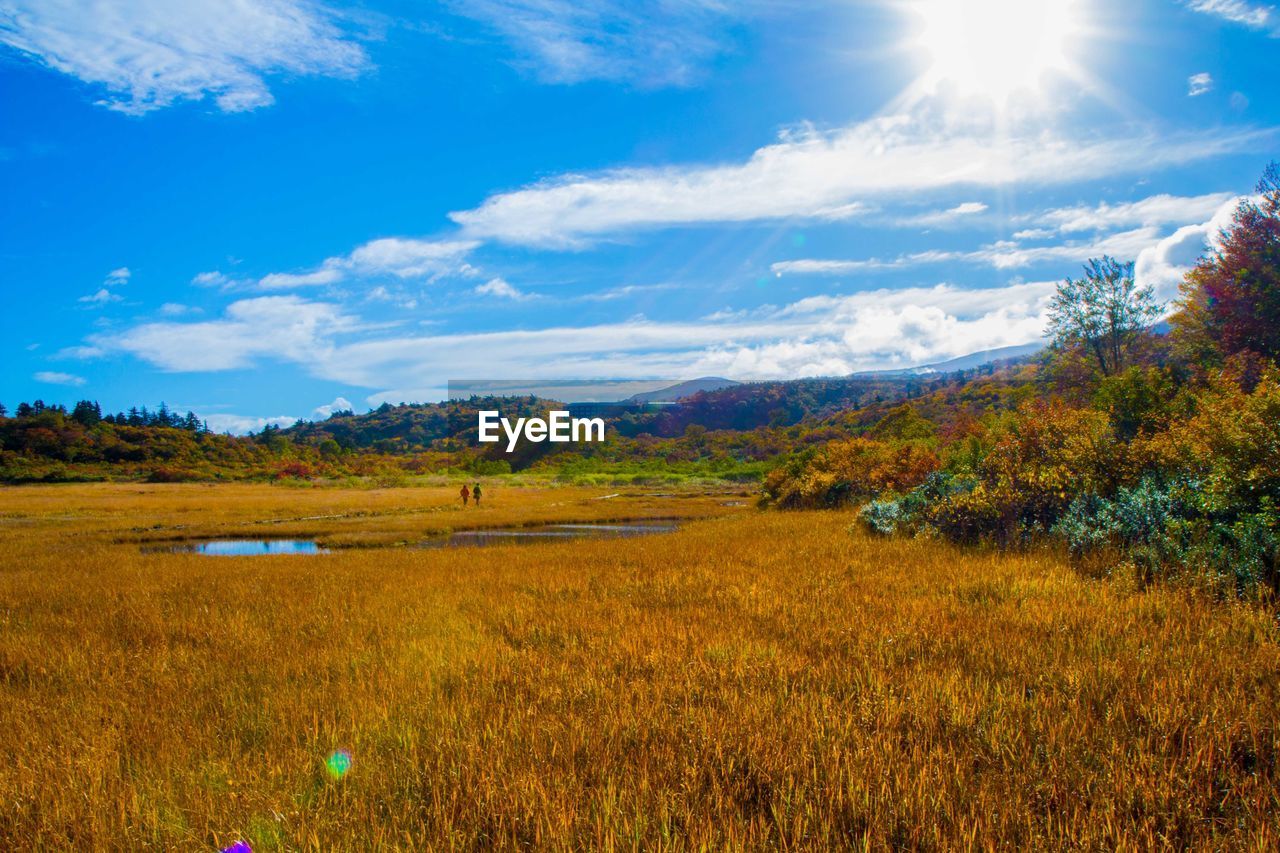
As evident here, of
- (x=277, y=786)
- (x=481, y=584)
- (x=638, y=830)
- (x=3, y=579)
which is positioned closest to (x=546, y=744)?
(x=638, y=830)

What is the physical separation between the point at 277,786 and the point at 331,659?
134 inches

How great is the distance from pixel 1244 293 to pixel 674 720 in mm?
40067

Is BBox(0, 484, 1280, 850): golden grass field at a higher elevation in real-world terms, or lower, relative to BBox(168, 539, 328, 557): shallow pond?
higher

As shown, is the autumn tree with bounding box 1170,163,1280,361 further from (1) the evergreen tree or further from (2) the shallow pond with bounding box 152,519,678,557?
(1) the evergreen tree

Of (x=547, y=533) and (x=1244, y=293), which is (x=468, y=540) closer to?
(x=547, y=533)

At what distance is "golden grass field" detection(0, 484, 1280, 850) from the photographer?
361 centimetres

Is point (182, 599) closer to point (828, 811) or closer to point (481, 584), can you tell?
point (481, 584)

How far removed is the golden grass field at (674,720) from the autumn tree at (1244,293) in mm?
29845

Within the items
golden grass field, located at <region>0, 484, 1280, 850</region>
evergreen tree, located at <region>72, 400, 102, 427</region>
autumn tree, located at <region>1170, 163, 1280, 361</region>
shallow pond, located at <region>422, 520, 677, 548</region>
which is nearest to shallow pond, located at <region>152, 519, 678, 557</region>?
shallow pond, located at <region>422, 520, 677, 548</region>

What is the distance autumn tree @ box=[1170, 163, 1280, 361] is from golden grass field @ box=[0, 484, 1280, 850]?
29.8 m

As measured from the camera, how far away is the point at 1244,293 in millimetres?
30766

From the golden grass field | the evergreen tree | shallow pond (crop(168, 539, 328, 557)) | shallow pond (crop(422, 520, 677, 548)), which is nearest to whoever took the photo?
the golden grass field

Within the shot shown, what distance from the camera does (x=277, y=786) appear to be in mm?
4348

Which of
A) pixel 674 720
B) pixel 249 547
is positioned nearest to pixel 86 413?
pixel 249 547
